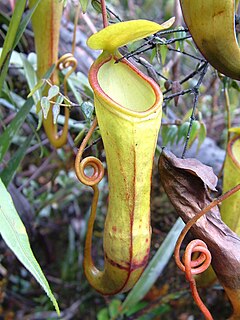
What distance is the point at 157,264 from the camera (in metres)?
0.98

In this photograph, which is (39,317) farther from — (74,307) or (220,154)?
(220,154)

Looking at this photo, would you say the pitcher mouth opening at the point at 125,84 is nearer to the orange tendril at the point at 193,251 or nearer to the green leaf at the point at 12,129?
the orange tendril at the point at 193,251

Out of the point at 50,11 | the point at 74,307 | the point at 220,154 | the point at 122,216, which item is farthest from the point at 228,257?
the point at 74,307

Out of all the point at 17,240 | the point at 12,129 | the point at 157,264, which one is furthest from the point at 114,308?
the point at 17,240

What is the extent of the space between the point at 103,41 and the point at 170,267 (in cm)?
89

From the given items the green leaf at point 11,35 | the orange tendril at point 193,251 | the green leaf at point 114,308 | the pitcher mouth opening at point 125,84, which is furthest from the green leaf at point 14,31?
the green leaf at point 114,308

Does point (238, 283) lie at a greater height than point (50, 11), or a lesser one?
lesser

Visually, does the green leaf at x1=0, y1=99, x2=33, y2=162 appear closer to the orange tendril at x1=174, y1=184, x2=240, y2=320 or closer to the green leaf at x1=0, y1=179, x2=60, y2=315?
the green leaf at x1=0, y1=179, x2=60, y2=315

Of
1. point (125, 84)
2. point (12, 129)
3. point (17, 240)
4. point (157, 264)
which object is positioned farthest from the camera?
point (157, 264)

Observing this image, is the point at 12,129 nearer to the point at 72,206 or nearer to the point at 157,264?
the point at 157,264

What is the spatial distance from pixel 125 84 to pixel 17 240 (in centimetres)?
25

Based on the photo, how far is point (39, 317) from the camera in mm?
1342

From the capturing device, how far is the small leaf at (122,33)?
516 mm

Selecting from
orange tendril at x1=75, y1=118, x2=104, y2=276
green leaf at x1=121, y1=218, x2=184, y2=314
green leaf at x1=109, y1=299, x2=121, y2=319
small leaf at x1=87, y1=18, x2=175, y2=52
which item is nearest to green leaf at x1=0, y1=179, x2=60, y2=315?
orange tendril at x1=75, y1=118, x2=104, y2=276
